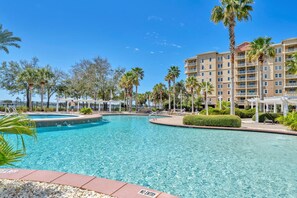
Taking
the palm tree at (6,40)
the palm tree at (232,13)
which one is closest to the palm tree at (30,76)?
the palm tree at (6,40)

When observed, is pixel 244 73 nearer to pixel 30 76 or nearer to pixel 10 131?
pixel 30 76

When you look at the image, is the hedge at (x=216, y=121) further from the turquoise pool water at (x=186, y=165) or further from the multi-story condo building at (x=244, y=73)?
the multi-story condo building at (x=244, y=73)

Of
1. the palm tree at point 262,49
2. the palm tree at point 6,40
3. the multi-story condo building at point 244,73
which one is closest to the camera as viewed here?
the palm tree at point 262,49

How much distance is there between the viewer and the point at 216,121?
17.9 metres

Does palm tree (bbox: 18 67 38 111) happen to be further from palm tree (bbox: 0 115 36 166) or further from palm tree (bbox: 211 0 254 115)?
palm tree (bbox: 0 115 36 166)

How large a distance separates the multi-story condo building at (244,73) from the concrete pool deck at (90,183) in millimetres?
46645

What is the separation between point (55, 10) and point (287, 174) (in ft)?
84.8

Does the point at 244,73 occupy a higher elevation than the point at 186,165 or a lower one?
higher

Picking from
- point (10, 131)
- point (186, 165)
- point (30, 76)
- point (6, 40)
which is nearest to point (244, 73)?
point (30, 76)

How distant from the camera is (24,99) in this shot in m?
47.1

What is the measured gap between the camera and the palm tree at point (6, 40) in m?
28.6

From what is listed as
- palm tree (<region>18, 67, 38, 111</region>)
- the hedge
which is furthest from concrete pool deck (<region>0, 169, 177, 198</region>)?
palm tree (<region>18, 67, 38, 111</region>)

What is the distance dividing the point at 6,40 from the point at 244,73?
50716mm

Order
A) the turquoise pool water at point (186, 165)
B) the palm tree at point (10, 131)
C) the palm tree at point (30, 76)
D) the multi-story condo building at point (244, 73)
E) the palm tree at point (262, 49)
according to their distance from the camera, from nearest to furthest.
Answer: the palm tree at point (10, 131) < the turquoise pool water at point (186, 165) < the palm tree at point (262, 49) < the palm tree at point (30, 76) < the multi-story condo building at point (244, 73)
